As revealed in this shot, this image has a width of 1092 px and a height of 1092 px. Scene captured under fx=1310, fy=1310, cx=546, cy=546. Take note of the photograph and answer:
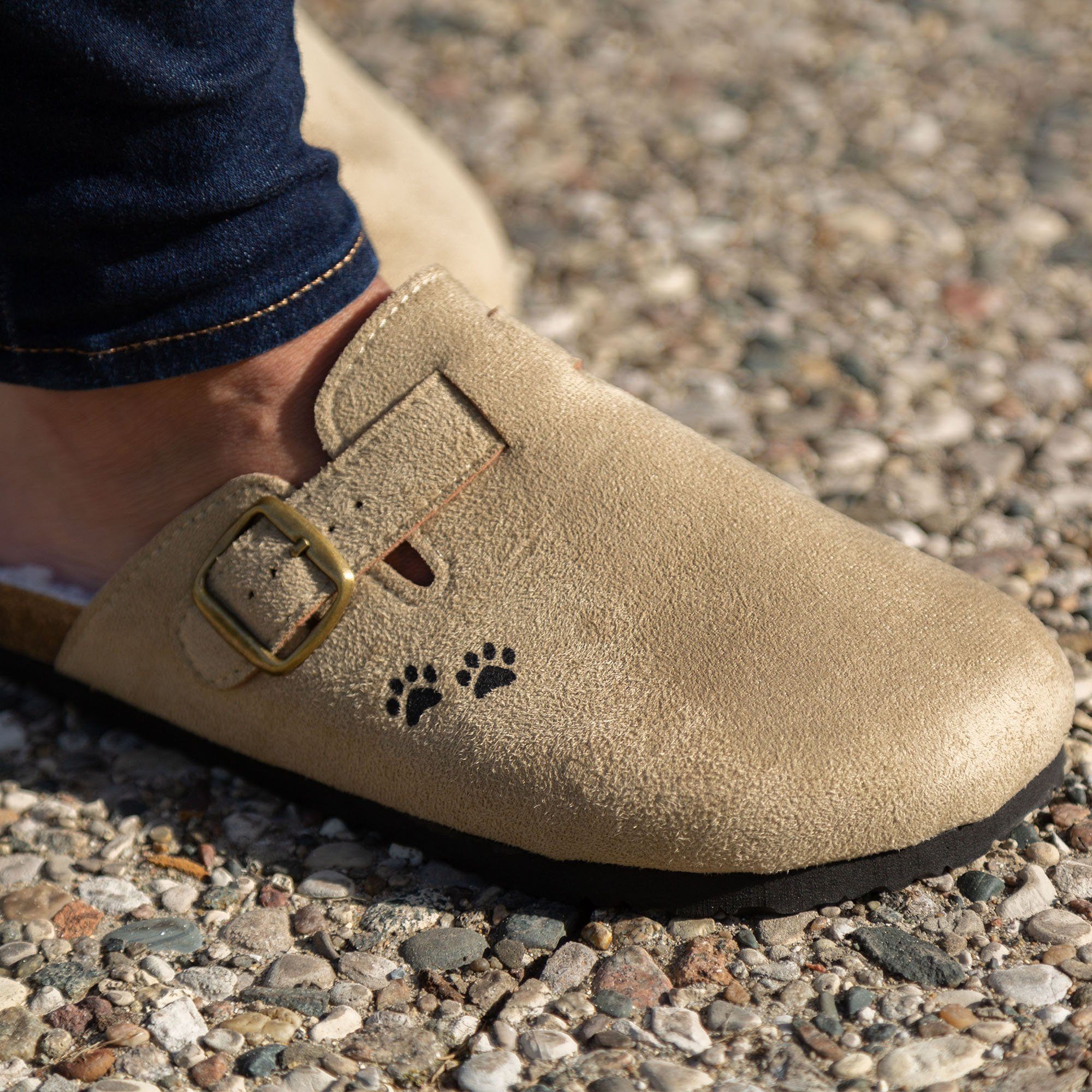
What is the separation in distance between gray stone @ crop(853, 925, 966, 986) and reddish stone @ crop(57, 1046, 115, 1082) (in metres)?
0.65

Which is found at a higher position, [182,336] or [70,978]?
[182,336]

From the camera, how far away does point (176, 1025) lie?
3.71 ft

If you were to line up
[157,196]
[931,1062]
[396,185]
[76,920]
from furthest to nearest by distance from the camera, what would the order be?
[396,185]
[76,920]
[157,196]
[931,1062]

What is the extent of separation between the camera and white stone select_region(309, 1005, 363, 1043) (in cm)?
112

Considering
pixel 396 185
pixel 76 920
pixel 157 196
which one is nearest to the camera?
pixel 157 196

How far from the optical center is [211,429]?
130 centimetres

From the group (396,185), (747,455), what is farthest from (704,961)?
(396,185)

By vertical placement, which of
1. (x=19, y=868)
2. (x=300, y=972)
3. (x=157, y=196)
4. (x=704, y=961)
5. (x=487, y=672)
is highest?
(x=157, y=196)

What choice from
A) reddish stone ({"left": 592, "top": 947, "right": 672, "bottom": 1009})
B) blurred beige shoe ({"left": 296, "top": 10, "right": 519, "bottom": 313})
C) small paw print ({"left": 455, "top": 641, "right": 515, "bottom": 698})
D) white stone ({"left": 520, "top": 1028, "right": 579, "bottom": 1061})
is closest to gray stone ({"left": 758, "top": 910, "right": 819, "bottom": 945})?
reddish stone ({"left": 592, "top": 947, "right": 672, "bottom": 1009})

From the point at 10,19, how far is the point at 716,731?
841mm

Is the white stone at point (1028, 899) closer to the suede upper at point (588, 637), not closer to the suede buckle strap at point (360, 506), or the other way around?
the suede upper at point (588, 637)

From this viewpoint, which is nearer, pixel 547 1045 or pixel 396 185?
pixel 547 1045

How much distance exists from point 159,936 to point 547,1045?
0.40m

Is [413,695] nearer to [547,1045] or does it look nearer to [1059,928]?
[547,1045]
